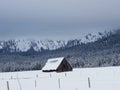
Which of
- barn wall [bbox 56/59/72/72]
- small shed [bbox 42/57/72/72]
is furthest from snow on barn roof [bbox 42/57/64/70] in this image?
barn wall [bbox 56/59/72/72]

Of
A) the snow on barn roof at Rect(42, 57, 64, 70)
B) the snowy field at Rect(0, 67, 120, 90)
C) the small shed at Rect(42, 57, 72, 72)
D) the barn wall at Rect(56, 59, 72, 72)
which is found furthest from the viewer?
the barn wall at Rect(56, 59, 72, 72)

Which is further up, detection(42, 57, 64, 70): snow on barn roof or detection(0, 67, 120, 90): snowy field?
detection(42, 57, 64, 70): snow on barn roof

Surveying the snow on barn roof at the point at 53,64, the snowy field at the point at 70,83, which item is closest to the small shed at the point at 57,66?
the snow on barn roof at the point at 53,64

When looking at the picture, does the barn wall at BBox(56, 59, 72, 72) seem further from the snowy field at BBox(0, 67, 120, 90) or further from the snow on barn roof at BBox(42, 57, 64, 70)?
the snowy field at BBox(0, 67, 120, 90)

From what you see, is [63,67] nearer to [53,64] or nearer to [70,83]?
[53,64]

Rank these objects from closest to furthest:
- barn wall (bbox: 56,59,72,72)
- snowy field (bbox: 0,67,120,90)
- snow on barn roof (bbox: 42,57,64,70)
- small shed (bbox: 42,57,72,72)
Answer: snowy field (bbox: 0,67,120,90) < small shed (bbox: 42,57,72,72) < snow on barn roof (bbox: 42,57,64,70) < barn wall (bbox: 56,59,72,72)

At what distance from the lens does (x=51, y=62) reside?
3076 inches

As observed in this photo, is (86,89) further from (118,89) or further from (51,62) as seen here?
(51,62)

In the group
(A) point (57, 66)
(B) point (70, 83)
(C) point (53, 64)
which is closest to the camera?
(B) point (70, 83)

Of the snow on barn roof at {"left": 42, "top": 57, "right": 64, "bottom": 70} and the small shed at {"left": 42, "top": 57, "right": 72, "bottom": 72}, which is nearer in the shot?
the small shed at {"left": 42, "top": 57, "right": 72, "bottom": 72}

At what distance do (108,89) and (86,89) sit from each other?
1.83 m

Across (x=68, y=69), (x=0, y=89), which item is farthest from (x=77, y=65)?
(x=0, y=89)

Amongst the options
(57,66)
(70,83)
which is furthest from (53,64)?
(70,83)

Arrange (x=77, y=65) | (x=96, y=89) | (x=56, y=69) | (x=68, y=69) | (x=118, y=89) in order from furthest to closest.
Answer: (x=77, y=65)
(x=68, y=69)
(x=56, y=69)
(x=96, y=89)
(x=118, y=89)
